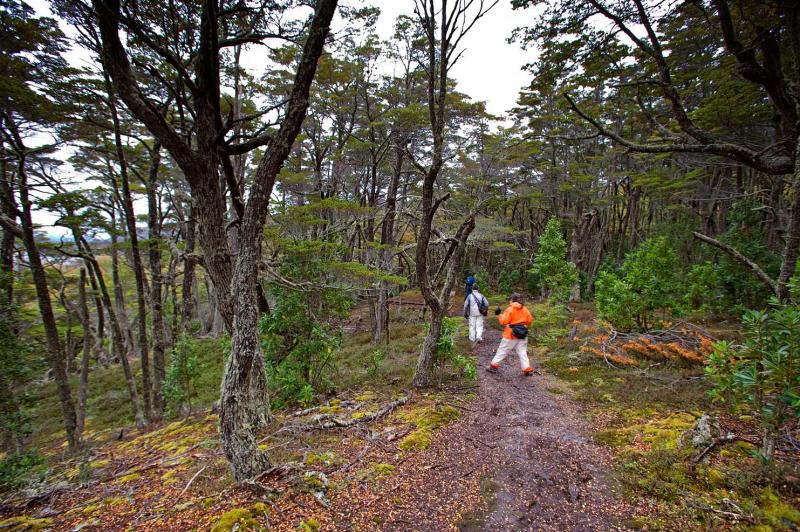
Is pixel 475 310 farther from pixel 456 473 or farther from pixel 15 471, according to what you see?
pixel 15 471

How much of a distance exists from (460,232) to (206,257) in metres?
4.31

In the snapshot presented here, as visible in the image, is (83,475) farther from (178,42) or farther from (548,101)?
(548,101)

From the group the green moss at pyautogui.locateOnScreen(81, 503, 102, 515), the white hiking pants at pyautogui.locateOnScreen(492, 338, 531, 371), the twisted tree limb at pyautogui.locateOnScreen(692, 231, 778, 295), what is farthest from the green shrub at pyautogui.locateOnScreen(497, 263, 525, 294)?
the green moss at pyautogui.locateOnScreen(81, 503, 102, 515)

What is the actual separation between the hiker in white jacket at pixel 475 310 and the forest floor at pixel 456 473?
10.3 feet

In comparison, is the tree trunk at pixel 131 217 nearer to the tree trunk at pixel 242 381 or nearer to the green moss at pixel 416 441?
the tree trunk at pixel 242 381

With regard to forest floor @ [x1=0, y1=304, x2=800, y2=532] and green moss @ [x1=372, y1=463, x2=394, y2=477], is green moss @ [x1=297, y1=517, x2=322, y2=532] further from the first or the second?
green moss @ [x1=372, y1=463, x2=394, y2=477]

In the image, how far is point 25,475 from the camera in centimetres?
488

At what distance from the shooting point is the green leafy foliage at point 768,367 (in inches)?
95.2

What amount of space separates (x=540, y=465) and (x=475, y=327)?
5.92 m

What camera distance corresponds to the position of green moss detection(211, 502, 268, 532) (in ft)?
8.54

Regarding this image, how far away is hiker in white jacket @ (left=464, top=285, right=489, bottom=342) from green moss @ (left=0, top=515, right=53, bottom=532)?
26.4 feet

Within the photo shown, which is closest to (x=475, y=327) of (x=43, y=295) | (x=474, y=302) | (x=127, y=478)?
(x=474, y=302)

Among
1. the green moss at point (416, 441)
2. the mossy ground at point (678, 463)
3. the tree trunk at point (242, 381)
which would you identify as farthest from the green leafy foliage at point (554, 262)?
the tree trunk at point (242, 381)

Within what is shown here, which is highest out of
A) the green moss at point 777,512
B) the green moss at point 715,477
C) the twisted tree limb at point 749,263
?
the twisted tree limb at point 749,263
